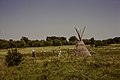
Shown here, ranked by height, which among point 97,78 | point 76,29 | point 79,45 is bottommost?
point 97,78

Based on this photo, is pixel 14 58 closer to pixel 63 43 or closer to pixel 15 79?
pixel 15 79

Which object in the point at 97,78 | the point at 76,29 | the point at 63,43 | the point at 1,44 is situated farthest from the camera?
the point at 63,43

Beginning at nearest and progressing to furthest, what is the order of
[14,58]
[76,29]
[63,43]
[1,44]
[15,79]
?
[15,79] < [14,58] < [76,29] < [1,44] < [63,43]

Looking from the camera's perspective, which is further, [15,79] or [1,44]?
[1,44]

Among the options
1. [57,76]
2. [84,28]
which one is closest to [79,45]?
[84,28]

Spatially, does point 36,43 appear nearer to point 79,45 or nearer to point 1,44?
point 1,44

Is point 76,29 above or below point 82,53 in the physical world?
above

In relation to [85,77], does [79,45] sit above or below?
above

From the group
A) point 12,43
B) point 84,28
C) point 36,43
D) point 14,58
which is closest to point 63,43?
point 36,43

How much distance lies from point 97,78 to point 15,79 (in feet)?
13.3

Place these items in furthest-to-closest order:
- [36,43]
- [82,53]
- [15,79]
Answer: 1. [36,43]
2. [82,53]
3. [15,79]

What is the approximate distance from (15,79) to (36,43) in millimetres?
57744

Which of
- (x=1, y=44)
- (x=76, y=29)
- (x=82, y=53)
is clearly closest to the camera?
(x=82, y=53)

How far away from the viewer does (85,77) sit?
10.4 metres
